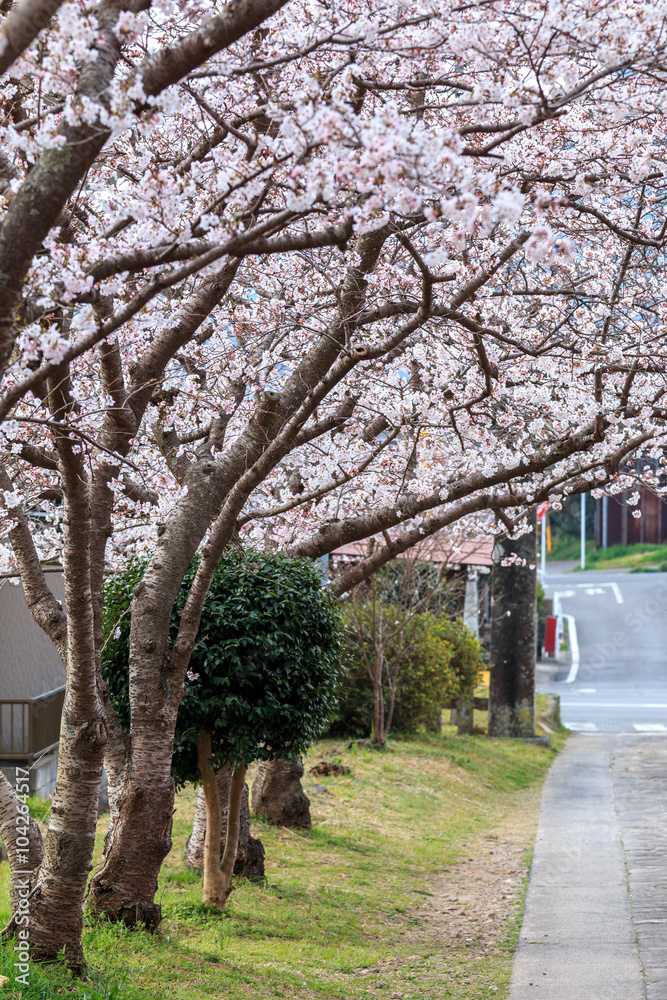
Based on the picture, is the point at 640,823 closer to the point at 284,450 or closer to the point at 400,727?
the point at 400,727

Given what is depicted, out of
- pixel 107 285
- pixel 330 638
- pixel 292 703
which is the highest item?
pixel 107 285

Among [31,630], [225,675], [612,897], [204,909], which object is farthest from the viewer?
[31,630]

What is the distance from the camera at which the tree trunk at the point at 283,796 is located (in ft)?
31.0

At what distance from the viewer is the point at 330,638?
6664mm

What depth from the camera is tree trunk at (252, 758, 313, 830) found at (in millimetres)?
9453

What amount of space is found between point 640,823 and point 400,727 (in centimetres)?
504

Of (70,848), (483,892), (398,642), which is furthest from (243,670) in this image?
(398,642)

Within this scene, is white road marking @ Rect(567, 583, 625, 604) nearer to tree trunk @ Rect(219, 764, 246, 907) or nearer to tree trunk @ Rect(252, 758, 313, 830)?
tree trunk @ Rect(252, 758, 313, 830)

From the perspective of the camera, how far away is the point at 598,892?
793 cm

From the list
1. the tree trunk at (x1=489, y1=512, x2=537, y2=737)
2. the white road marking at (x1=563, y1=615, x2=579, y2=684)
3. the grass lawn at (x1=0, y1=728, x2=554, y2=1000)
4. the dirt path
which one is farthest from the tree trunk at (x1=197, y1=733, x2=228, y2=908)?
the white road marking at (x1=563, y1=615, x2=579, y2=684)

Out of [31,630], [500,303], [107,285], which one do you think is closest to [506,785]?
[31,630]

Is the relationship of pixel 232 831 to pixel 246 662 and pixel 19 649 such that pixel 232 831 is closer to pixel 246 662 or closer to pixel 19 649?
pixel 246 662

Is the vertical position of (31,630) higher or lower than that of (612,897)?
higher

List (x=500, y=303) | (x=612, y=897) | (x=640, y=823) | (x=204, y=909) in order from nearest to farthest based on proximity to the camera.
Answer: (x=204, y=909)
(x=612, y=897)
(x=500, y=303)
(x=640, y=823)
